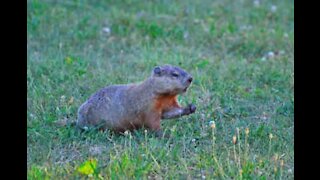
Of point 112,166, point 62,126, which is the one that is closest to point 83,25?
point 62,126

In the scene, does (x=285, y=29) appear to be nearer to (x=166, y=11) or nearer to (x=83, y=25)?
(x=166, y=11)

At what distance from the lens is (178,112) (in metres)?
6.66

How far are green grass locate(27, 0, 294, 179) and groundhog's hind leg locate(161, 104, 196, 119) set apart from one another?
0.14m

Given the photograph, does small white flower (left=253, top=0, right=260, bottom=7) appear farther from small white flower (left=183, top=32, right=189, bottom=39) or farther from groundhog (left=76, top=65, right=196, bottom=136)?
groundhog (left=76, top=65, right=196, bottom=136)

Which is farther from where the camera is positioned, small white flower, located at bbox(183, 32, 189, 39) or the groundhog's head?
small white flower, located at bbox(183, 32, 189, 39)

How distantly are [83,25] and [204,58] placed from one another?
198cm

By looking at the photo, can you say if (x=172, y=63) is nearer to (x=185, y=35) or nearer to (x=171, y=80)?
(x=185, y=35)

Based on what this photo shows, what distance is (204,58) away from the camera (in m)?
9.33

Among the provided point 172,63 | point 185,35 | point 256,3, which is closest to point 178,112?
point 172,63

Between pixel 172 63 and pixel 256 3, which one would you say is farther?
pixel 256 3

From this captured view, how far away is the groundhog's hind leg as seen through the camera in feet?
21.7

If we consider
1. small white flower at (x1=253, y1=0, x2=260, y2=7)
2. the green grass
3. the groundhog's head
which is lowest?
the green grass

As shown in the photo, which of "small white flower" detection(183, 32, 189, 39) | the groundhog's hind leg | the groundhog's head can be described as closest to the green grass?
"small white flower" detection(183, 32, 189, 39)

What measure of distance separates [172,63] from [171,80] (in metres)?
2.37
